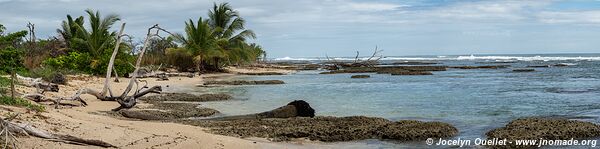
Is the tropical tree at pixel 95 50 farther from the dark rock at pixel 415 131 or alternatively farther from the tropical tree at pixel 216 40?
the dark rock at pixel 415 131

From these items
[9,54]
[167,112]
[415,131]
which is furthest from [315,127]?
[9,54]

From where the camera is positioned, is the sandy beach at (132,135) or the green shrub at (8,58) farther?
the green shrub at (8,58)

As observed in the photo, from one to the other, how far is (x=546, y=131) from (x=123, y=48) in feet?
80.6

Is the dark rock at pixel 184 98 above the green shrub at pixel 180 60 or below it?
below

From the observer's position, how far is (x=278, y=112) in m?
12.2

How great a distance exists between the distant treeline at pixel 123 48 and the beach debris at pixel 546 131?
14517mm

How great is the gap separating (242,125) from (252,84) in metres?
16.6

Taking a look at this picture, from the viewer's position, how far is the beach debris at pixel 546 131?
30.8ft

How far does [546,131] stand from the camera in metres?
9.84

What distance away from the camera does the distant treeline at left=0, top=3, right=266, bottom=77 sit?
28.1 meters

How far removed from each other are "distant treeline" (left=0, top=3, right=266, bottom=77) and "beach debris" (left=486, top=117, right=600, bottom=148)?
1452cm

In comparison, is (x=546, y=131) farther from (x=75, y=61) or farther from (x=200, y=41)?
(x=200, y=41)

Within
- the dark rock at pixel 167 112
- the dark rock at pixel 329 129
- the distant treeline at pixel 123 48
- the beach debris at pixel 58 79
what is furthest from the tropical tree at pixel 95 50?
the dark rock at pixel 329 129

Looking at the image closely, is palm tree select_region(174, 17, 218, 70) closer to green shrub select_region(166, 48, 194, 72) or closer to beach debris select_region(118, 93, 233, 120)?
green shrub select_region(166, 48, 194, 72)
